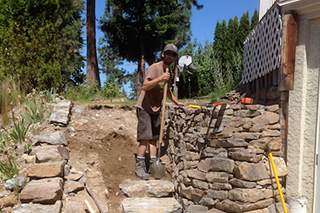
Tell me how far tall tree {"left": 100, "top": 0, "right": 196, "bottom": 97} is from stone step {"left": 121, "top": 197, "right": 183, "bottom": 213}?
8.23 metres

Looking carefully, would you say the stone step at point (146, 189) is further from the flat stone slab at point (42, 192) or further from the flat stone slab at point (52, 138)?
the flat stone slab at point (52, 138)

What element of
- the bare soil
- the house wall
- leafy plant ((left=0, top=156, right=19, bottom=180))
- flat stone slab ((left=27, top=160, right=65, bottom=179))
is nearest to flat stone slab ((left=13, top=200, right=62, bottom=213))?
flat stone slab ((left=27, top=160, right=65, bottom=179))

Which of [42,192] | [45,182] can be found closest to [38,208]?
[42,192]

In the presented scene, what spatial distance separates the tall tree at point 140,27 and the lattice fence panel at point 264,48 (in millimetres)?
7290

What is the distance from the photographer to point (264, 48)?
4188mm

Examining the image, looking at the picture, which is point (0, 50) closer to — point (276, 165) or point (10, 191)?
point (10, 191)

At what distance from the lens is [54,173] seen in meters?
3.51

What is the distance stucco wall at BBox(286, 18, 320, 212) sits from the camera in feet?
10.9

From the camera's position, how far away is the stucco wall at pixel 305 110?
332 cm

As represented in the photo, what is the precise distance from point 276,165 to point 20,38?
19.0 feet

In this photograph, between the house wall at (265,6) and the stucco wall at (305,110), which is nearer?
the stucco wall at (305,110)

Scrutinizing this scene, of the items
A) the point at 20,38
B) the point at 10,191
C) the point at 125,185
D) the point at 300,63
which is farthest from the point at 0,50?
the point at 300,63

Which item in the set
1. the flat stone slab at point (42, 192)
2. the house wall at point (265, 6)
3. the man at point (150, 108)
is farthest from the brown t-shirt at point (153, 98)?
the house wall at point (265, 6)

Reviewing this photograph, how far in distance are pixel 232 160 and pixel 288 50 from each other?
5.15ft
